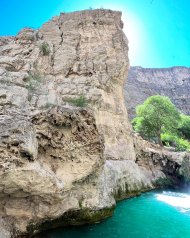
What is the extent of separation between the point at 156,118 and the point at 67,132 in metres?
34.5

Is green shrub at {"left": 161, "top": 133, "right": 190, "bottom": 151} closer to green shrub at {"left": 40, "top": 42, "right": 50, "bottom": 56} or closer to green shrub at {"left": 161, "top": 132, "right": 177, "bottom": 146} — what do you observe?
green shrub at {"left": 161, "top": 132, "right": 177, "bottom": 146}

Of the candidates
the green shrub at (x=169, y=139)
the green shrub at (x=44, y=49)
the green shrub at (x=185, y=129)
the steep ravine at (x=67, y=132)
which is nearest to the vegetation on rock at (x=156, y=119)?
the green shrub at (x=169, y=139)

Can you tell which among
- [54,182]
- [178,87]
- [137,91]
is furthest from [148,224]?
[178,87]

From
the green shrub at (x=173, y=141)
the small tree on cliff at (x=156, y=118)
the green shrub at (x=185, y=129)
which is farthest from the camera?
the green shrub at (x=185, y=129)

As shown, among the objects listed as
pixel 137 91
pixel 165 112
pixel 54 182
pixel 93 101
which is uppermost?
pixel 137 91

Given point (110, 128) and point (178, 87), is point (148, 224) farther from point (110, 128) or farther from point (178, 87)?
point (178, 87)

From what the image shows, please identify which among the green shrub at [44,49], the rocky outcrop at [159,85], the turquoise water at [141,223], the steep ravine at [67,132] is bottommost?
the turquoise water at [141,223]

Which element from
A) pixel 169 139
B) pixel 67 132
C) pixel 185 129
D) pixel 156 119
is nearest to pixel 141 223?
pixel 67 132

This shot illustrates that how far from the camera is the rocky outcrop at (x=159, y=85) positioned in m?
89.2

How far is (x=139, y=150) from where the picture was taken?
28500 millimetres

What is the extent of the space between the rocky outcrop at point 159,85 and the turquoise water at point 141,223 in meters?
55.3

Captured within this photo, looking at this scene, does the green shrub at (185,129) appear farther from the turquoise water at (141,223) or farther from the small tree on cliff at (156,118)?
the turquoise water at (141,223)

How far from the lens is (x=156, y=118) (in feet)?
147

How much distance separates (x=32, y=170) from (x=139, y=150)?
20330 mm
